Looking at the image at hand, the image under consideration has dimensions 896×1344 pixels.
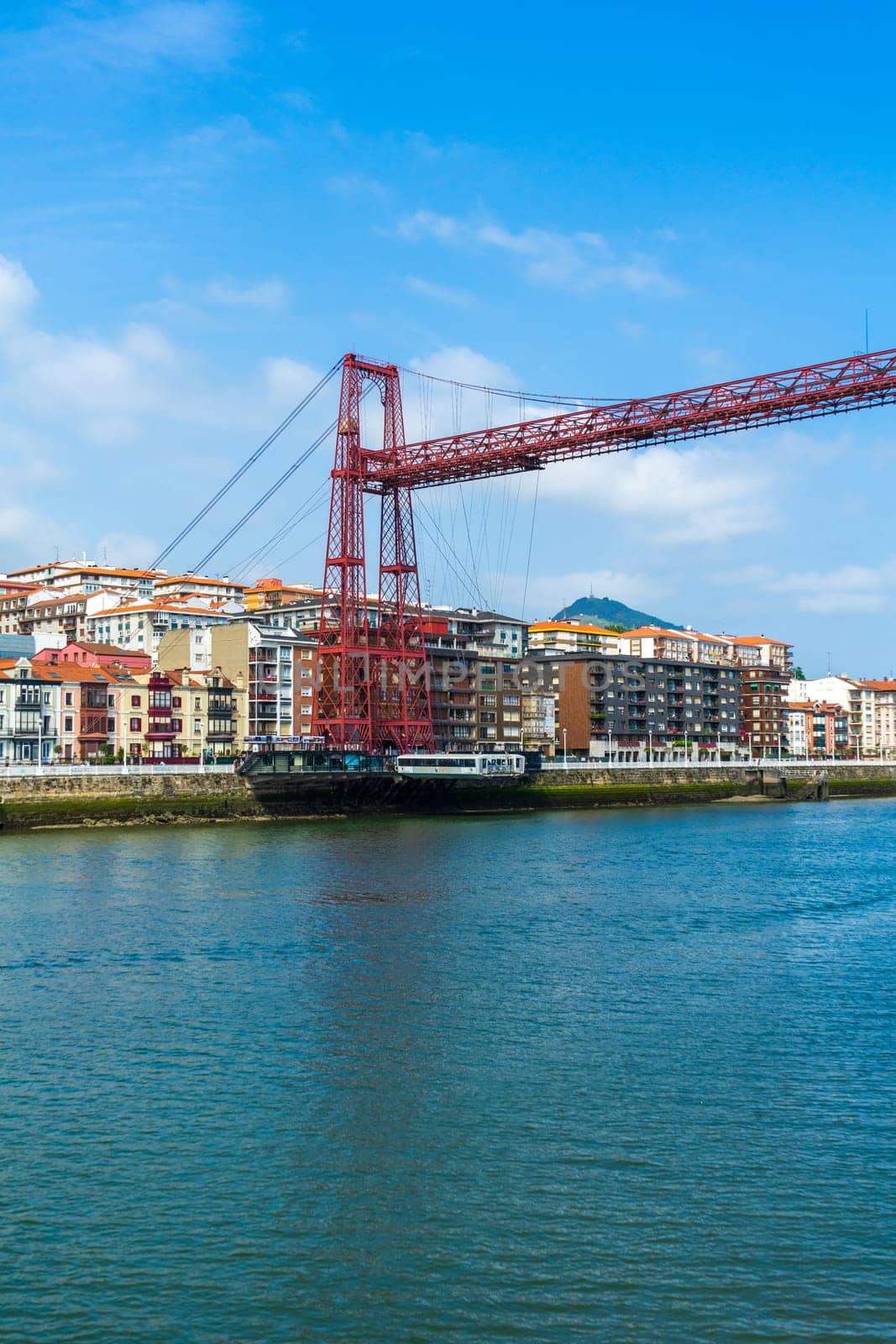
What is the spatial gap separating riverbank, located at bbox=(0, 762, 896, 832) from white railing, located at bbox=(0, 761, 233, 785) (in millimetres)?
277

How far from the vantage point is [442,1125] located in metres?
15.5

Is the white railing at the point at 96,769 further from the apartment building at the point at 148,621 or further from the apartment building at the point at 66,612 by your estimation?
the apartment building at the point at 66,612

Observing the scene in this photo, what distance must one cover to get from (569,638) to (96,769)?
262ft

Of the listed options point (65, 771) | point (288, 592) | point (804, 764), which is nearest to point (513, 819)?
point (65, 771)

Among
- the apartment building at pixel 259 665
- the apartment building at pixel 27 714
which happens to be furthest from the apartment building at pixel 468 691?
the apartment building at pixel 27 714

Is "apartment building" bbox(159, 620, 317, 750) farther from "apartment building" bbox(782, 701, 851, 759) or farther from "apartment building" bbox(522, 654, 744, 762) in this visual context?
"apartment building" bbox(782, 701, 851, 759)

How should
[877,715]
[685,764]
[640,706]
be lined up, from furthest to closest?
[877,715] → [640,706] → [685,764]

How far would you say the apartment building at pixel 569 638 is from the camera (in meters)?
Result: 127

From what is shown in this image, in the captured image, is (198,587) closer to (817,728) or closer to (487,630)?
(487,630)

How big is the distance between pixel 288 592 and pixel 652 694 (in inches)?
1448

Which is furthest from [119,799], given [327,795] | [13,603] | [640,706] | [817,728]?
[817,728]

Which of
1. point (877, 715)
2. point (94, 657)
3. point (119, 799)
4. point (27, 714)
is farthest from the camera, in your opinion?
point (877, 715)

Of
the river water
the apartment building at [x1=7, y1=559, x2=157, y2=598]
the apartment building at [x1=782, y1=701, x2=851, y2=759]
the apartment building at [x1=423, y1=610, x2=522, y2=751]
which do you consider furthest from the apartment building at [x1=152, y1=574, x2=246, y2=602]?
the river water

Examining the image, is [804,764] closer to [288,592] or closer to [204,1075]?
[288,592]
